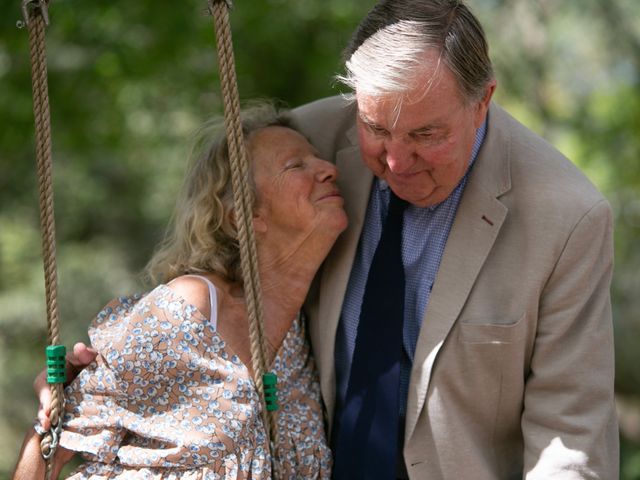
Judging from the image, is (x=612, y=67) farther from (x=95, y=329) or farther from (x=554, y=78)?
(x=95, y=329)

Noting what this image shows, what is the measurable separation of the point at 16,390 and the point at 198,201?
5.14m

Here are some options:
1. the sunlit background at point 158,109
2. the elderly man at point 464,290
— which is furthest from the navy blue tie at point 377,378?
the sunlit background at point 158,109

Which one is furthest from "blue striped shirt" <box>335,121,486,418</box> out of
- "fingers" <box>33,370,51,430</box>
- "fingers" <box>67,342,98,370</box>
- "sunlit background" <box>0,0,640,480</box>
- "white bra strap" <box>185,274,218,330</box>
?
"sunlit background" <box>0,0,640,480</box>

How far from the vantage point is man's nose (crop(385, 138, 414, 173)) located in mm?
2115

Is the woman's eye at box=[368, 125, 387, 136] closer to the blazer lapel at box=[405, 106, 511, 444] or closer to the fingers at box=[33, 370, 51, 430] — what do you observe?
the blazer lapel at box=[405, 106, 511, 444]

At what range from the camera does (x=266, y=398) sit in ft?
7.24

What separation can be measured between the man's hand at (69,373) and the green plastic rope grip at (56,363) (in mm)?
75

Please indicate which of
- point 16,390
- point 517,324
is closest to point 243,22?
point 16,390

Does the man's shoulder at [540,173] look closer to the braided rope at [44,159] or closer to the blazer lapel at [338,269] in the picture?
the blazer lapel at [338,269]

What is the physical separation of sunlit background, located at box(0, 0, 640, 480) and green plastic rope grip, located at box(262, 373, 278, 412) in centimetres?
304

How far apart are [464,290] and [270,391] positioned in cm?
53

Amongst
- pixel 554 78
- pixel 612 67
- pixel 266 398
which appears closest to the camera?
pixel 266 398

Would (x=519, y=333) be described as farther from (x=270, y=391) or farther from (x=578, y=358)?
(x=270, y=391)

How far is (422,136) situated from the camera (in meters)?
2.11
